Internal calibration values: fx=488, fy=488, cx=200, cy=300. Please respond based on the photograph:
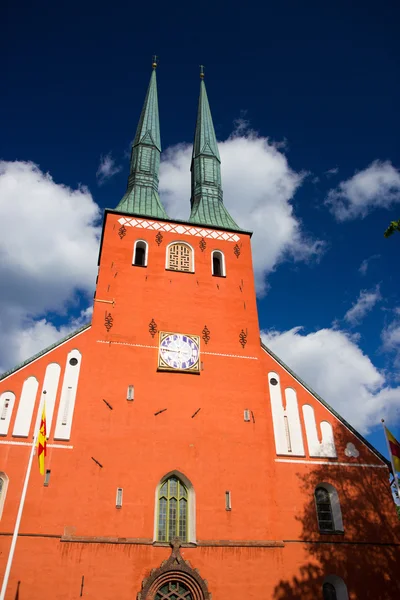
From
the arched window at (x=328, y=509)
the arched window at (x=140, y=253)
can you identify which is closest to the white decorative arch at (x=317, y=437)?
the arched window at (x=328, y=509)

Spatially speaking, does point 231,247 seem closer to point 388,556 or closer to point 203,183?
point 203,183

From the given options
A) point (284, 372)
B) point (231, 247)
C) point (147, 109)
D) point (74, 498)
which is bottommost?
point (74, 498)

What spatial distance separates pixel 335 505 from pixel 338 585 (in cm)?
257

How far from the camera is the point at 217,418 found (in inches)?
741

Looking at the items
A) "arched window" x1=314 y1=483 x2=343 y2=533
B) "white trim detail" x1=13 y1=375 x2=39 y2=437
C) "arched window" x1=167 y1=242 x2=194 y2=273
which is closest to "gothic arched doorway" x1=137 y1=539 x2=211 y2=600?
"arched window" x1=314 y1=483 x2=343 y2=533

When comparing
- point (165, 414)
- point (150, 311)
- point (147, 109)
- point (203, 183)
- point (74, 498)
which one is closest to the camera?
point (74, 498)

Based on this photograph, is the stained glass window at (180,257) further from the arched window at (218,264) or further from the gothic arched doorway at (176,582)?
the gothic arched doorway at (176,582)

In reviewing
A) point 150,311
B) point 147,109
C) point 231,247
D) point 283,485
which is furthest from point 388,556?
point 147,109

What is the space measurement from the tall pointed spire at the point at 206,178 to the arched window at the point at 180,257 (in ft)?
6.30

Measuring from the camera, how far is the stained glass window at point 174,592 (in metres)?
15.3

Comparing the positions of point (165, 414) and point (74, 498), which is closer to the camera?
point (74, 498)

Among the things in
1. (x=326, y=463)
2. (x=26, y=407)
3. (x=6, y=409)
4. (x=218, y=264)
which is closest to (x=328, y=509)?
(x=326, y=463)

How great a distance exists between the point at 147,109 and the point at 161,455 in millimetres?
22127

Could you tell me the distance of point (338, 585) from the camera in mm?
16656
